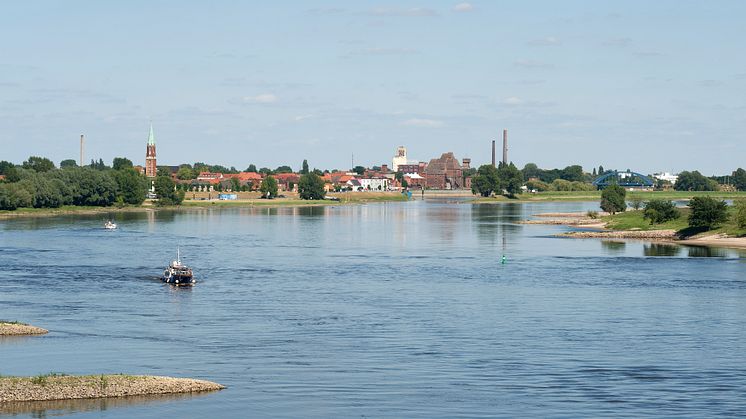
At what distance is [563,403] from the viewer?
4888 cm

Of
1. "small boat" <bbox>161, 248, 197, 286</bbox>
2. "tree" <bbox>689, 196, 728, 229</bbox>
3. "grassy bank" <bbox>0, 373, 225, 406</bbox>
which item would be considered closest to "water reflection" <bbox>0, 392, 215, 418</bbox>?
"grassy bank" <bbox>0, 373, 225, 406</bbox>

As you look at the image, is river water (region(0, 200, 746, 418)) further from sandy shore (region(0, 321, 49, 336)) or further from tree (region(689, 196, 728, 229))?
tree (region(689, 196, 728, 229))

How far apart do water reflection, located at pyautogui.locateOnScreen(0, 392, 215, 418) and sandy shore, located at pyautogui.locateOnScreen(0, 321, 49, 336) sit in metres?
17.4

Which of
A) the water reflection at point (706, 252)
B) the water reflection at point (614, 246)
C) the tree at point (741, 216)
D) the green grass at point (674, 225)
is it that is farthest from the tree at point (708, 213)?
the water reflection at point (706, 252)

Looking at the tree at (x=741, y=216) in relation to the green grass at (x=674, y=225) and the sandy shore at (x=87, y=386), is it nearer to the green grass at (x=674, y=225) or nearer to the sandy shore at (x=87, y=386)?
the green grass at (x=674, y=225)

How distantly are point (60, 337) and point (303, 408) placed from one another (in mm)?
22144

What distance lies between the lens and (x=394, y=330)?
68062mm

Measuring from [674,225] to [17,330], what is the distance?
12025 cm

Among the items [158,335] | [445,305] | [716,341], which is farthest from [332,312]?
[716,341]

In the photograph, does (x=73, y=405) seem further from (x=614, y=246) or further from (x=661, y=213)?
(x=661, y=213)

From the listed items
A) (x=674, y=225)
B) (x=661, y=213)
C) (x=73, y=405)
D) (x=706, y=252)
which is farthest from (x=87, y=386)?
(x=661, y=213)

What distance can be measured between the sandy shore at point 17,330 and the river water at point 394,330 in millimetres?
A: 1325

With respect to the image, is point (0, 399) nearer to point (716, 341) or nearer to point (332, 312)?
point (332, 312)

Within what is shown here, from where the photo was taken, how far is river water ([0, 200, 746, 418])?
1939 inches
